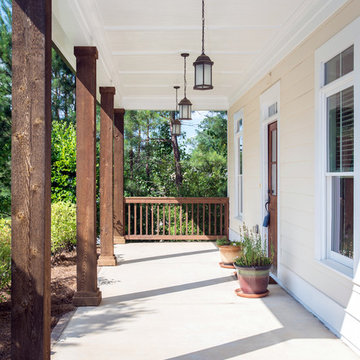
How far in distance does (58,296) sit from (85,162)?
1523 millimetres

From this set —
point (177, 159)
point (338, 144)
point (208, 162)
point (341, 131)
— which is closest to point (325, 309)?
point (338, 144)

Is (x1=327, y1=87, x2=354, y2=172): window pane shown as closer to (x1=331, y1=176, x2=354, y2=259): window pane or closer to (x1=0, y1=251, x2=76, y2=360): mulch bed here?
(x1=331, y1=176, x2=354, y2=259): window pane

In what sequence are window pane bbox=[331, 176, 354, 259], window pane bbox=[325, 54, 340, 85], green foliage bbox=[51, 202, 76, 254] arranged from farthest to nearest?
green foliage bbox=[51, 202, 76, 254], window pane bbox=[325, 54, 340, 85], window pane bbox=[331, 176, 354, 259]

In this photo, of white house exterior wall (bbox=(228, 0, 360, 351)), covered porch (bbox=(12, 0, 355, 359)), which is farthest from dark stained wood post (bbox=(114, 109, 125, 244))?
white house exterior wall (bbox=(228, 0, 360, 351))

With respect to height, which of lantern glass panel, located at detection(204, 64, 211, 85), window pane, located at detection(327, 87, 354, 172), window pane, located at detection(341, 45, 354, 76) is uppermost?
lantern glass panel, located at detection(204, 64, 211, 85)

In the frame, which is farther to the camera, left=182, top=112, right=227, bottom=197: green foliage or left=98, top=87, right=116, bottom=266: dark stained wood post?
left=182, top=112, right=227, bottom=197: green foliage

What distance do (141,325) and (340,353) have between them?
5.23 ft

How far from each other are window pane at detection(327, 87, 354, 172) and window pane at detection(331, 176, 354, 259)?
126mm

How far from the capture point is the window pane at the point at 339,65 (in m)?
3.43

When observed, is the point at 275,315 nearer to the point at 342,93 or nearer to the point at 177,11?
the point at 342,93

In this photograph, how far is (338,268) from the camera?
11.9ft

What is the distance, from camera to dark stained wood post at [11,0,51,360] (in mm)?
2377

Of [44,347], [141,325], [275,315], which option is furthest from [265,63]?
[44,347]

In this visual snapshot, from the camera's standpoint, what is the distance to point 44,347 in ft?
7.86
